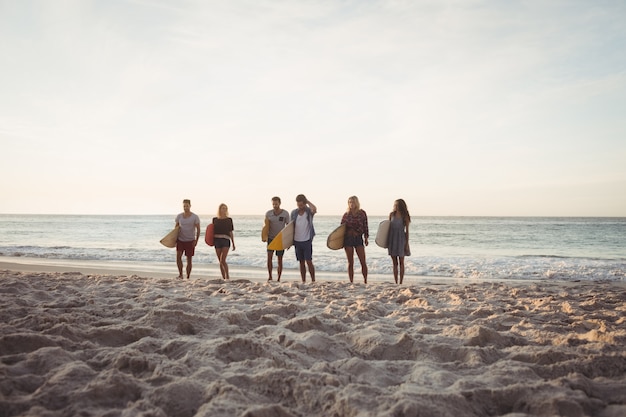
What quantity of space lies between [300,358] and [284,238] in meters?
4.71

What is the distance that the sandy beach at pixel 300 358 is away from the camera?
213 centimetres

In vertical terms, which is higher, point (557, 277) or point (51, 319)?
point (51, 319)

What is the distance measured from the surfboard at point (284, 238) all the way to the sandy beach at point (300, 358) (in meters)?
2.76

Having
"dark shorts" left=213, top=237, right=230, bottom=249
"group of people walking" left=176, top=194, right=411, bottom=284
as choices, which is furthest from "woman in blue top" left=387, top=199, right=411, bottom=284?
"dark shorts" left=213, top=237, right=230, bottom=249

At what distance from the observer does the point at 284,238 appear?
7.46 meters

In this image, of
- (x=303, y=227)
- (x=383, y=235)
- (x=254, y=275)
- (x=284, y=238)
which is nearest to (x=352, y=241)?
(x=383, y=235)

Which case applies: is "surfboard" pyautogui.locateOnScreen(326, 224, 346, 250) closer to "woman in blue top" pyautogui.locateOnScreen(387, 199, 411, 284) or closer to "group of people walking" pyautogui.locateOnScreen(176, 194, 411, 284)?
"group of people walking" pyautogui.locateOnScreen(176, 194, 411, 284)

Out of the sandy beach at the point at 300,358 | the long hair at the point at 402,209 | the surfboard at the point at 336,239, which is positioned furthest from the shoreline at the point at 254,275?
the sandy beach at the point at 300,358

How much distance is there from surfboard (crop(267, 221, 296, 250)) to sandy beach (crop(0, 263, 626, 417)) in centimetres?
276

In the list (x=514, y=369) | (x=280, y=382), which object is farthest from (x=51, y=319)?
(x=514, y=369)

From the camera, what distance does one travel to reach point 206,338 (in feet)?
10.5

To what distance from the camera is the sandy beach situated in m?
2.13

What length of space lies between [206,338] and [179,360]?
0.54m

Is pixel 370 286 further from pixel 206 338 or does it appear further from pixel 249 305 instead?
pixel 206 338
